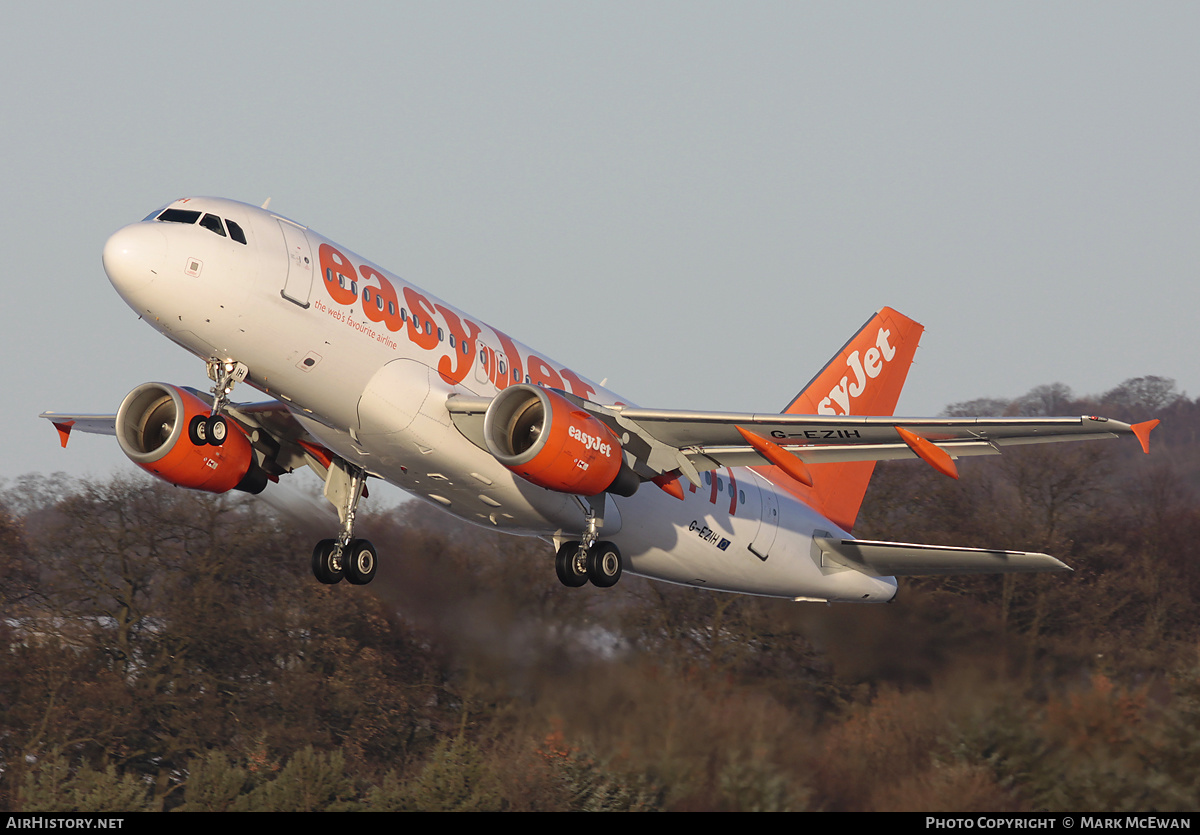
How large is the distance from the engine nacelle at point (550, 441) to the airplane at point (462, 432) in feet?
0.13

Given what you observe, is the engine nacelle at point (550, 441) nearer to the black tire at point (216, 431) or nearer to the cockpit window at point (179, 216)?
the black tire at point (216, 431)

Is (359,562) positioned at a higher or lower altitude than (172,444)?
lower

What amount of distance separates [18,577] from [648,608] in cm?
2498

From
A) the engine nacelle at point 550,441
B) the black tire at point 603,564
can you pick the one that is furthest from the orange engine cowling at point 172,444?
the black tire at point 603,564

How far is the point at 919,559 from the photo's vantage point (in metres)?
28.4

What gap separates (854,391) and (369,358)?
1502 cm

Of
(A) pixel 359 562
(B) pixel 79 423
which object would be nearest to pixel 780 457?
(A) pixel 359 562

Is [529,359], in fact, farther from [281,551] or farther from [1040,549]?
[1040,549]

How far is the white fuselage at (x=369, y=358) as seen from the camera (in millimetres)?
20531

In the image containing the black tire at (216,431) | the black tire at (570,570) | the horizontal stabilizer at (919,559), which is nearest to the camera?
the black tire at (216,431)

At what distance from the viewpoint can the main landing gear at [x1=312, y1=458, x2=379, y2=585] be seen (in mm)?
26688

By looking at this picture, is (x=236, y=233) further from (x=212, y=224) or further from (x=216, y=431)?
(x=216, y=431)

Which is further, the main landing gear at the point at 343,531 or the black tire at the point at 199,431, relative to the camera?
the main landing gear at the point at 343,531
